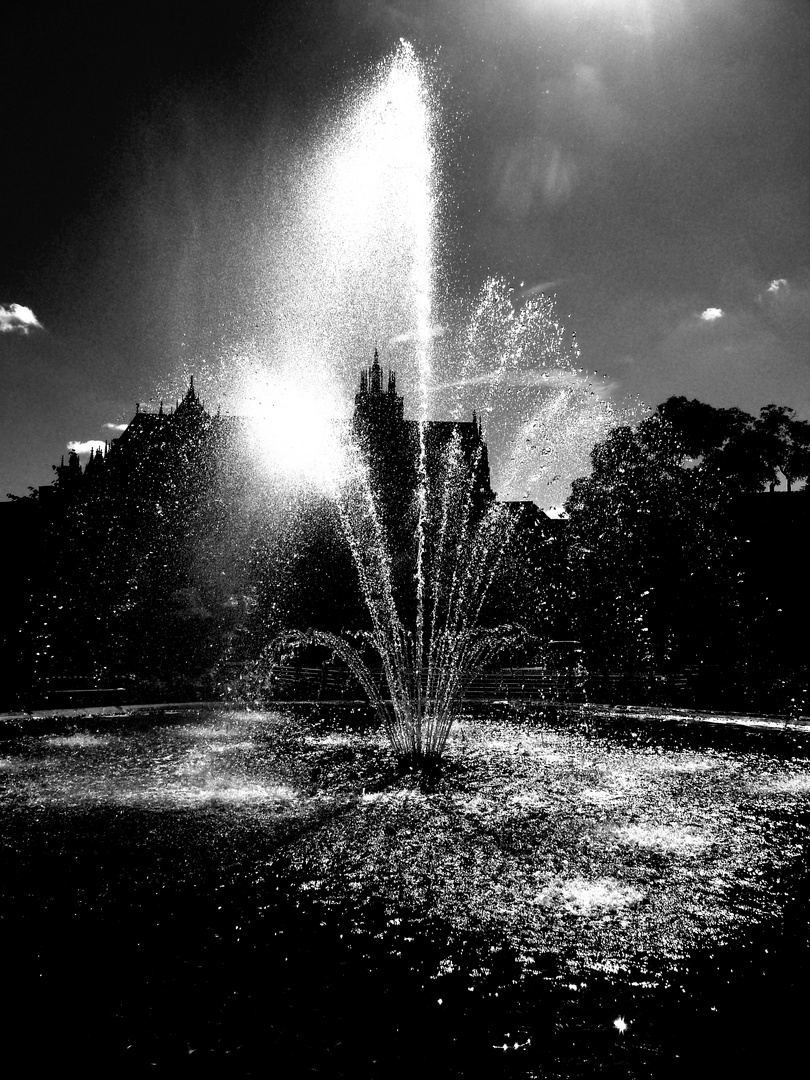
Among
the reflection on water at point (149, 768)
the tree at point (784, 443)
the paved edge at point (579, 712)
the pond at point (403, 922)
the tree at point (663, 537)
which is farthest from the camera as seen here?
the tree at point (784, 443)

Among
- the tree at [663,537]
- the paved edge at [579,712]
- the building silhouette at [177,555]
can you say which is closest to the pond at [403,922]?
the paved edge at [579,712]

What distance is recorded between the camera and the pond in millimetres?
4105

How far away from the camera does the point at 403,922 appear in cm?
575

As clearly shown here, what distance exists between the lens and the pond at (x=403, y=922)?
4.11 meters

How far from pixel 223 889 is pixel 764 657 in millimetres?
32090

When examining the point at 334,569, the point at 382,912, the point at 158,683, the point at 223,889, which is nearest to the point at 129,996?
the point at 223,889

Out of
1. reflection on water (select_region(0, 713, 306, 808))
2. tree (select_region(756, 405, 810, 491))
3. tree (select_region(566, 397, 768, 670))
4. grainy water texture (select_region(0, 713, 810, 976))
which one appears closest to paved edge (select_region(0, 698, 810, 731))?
reflection on water (select_region(0, 713, 306, 808))

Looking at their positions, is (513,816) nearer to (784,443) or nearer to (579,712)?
(579,712)

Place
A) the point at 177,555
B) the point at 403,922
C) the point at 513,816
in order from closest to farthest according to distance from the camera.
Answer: the point at 403,922
the point at 513,816
the point at 177,555

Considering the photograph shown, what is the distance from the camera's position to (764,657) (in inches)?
1260

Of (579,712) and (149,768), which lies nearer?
(149,768)

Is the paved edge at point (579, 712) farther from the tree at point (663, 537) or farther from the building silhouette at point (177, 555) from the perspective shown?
the tree at point (663, 537)

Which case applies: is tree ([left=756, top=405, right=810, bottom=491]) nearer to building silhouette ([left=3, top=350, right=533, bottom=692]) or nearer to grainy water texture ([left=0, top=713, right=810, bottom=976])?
building silhouette ([left=3, top=350, right=533, bottom=692])

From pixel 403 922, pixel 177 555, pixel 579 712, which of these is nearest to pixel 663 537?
pixel 579 712
